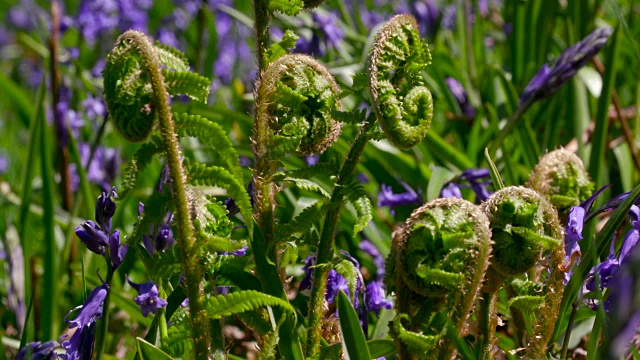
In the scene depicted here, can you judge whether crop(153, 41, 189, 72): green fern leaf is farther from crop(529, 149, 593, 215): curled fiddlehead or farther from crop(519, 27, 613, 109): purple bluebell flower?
crop(519, 27, 613, 109): purple bluebell flower

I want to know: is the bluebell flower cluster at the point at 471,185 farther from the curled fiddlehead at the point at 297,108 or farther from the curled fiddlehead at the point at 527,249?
the curled fiddlehead at the point at 297,108

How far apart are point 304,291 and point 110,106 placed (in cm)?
63

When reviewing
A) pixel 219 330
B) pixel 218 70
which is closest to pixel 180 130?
pixel 219 330

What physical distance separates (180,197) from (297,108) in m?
0.25

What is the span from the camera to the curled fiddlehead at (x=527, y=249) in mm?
1333

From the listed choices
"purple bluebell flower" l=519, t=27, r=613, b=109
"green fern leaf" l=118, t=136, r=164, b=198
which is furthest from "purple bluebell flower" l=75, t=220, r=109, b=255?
"purple bluebell flower" l=519, t=27, r=613, b=109

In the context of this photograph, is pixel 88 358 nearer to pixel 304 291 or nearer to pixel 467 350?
pixel 304 291

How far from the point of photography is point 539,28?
143 inches

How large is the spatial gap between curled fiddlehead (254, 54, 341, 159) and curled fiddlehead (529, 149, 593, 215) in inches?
22.6

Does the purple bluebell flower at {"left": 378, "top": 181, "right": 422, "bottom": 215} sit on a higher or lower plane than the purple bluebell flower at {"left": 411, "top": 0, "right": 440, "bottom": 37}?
lower

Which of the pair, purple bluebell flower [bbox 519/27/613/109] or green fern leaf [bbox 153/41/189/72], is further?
purple bluebell flower [bbox 519/27/613/109]

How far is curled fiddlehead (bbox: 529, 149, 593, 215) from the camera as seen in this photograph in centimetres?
179

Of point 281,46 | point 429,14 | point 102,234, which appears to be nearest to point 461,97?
point 429,14

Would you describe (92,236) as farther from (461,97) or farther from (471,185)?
(461,97)
